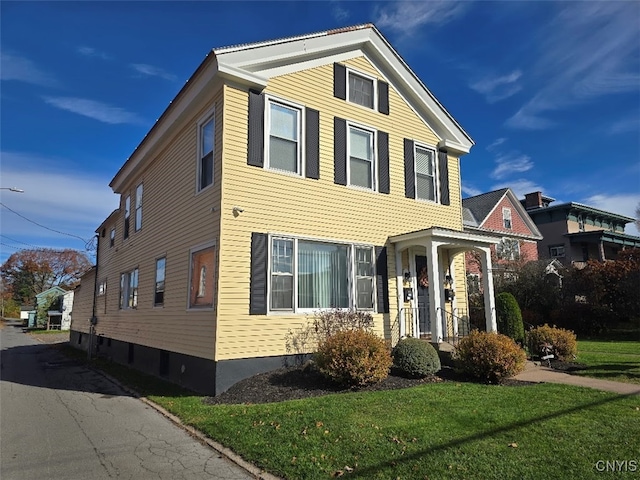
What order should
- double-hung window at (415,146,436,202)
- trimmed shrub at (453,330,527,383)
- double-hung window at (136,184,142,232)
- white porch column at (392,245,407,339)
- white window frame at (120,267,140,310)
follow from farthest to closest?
double-hung window at (136,184,142,232) → white window frame at (120,267,140,310) → double-hung window at (415,146,436,202) → white porch column at (392,245,407,339) → trimmed shrub at (453,330,527,383)

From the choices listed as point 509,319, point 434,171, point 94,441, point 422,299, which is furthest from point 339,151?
point 94,441

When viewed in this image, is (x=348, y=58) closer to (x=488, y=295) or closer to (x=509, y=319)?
(x=488, y=295)

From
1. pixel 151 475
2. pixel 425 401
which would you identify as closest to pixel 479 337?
pixel 425 401

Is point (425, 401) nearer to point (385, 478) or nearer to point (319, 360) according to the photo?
point (319, 360)

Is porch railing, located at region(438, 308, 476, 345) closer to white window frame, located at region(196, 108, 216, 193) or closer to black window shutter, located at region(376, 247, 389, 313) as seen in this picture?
black window shutter, located at region(376, 247, 389, 313)

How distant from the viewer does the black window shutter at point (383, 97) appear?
12.5 m

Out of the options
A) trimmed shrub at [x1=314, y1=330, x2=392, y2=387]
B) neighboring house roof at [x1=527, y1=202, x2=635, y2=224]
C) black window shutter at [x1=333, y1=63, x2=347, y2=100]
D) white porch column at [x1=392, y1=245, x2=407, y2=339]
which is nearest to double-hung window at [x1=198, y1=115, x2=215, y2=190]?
black window shutter at [x1=333, y1=63, x2=347, y2=100]

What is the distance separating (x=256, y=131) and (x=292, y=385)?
5510mm

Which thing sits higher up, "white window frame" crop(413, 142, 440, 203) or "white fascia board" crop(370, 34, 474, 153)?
"white fascia board" crop(370, 34, 474, 153)

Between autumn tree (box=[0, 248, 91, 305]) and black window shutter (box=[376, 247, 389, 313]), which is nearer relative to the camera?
black window shutter (box=[376, 247, 389, 313])

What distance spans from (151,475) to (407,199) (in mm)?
9658

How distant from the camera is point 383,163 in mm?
12023

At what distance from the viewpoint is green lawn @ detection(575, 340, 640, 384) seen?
9.09 metres

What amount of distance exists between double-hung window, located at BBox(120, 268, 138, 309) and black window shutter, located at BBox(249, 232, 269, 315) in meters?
6.84
